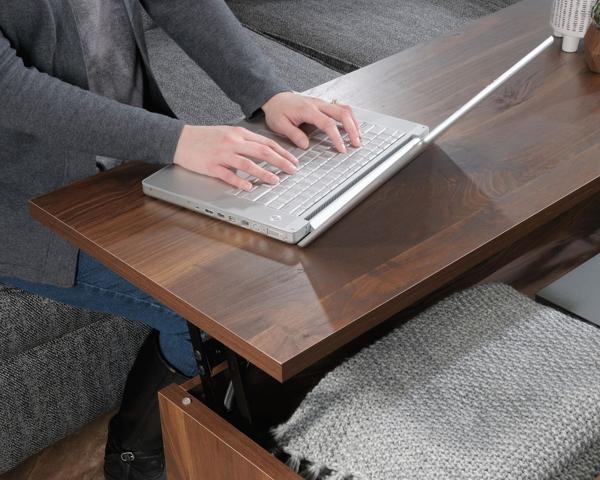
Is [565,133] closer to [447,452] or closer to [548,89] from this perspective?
[548,89]

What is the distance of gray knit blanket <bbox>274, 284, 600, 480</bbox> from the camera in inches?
38.9

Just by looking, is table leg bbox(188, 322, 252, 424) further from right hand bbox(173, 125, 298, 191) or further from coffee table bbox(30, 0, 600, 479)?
right hand bbox(173, 125, 298, 191)

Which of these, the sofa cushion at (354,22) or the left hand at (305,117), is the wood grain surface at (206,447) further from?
the sofa cushion at (354,22)

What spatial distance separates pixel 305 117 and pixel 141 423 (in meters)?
0.56

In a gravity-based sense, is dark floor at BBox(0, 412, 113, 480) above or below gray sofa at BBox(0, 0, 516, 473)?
below

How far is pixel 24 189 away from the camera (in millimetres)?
1323

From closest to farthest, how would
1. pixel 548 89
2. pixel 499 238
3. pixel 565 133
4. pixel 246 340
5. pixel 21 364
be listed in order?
pixel 246 340
pixel 499 238
pixel 565 133
pixel 548 89
pixel 21 364

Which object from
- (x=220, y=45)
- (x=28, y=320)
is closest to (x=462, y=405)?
(x=220, y=45)

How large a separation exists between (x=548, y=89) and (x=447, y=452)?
708 millimetres

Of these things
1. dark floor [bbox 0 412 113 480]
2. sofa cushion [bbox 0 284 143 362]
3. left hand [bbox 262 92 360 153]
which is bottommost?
dark floor [bbox 0 412 113 480]

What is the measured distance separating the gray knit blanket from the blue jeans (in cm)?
32

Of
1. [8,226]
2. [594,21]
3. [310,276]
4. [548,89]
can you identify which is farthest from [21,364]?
[594,21]

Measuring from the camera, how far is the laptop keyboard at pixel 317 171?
1.12 metres

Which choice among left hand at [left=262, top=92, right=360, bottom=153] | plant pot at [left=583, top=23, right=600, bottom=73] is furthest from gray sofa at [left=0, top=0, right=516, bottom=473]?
plant pot at [left=583, top=23, right=600, bottom=73]
